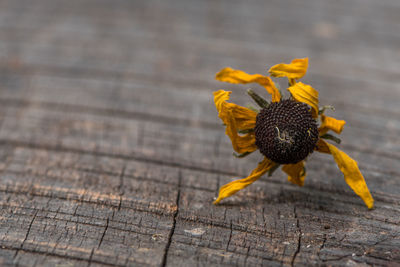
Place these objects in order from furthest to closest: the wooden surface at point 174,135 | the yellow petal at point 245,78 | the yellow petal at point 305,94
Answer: the yellow petal at point 245,78 → the yellow petal at point 305,94 → the wooden surface at point 174,135

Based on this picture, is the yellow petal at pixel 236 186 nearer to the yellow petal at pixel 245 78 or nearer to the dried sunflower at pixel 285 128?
the dried sunflower at pixel 285 128

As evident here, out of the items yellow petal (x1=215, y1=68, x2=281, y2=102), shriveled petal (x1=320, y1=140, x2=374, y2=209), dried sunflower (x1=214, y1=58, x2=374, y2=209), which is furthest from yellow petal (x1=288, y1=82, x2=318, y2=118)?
shriveled petal (x1=320, y1=140, x2=374, y2=209)

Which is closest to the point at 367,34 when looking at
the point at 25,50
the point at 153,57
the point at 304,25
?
the point at 304,25

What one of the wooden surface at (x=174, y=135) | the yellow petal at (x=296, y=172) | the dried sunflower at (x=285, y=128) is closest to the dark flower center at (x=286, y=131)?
the dried sunflower at (x=285, y=128)

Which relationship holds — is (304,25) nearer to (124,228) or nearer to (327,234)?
(327,234)

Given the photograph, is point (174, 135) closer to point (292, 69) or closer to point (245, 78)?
point (245, 78)
